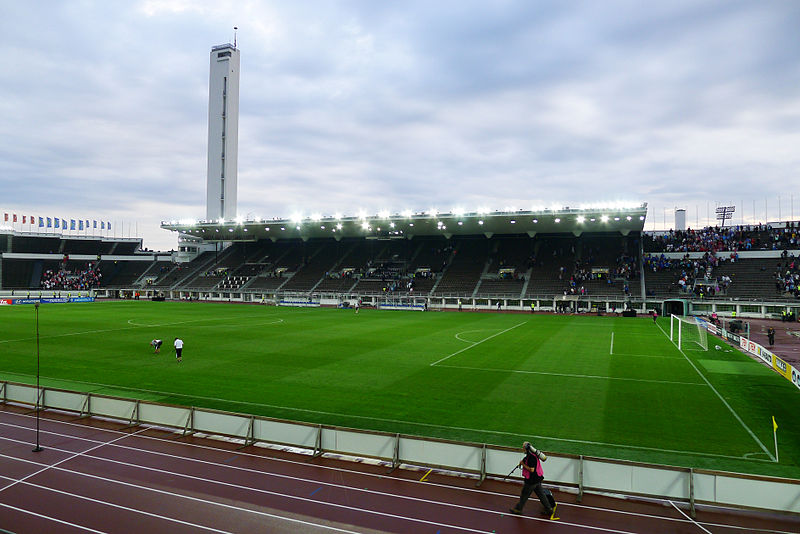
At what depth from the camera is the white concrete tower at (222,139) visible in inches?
3716

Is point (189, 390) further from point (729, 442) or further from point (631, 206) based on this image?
point (631, 206)

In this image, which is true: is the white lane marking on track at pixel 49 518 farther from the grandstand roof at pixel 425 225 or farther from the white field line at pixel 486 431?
the grandstand roof at pixel 425 225

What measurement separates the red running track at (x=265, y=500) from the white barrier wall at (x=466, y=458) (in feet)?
1.07

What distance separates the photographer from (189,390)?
19.0 meters

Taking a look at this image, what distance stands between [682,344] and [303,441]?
28385mm

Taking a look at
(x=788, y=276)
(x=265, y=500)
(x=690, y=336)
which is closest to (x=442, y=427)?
(x=265, y=500)

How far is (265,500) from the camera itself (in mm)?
10234

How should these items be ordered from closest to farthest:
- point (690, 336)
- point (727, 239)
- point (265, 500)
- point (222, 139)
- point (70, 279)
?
point (265, 500)
point (690, 336)
point (727, 239)
point (70, 279)
point (222, 139)

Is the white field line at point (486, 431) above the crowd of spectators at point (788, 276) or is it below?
below

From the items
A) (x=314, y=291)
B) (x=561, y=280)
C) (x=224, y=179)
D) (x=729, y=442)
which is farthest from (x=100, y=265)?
(x=729, y=442)

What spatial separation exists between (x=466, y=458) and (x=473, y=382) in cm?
925

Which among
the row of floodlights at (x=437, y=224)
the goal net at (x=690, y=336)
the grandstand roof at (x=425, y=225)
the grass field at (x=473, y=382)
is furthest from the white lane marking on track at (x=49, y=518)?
the row of floodlights at (x=437, y=224)

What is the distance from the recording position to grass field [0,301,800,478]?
1401cm

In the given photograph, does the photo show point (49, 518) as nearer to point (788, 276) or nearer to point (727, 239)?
point (788, 276)
